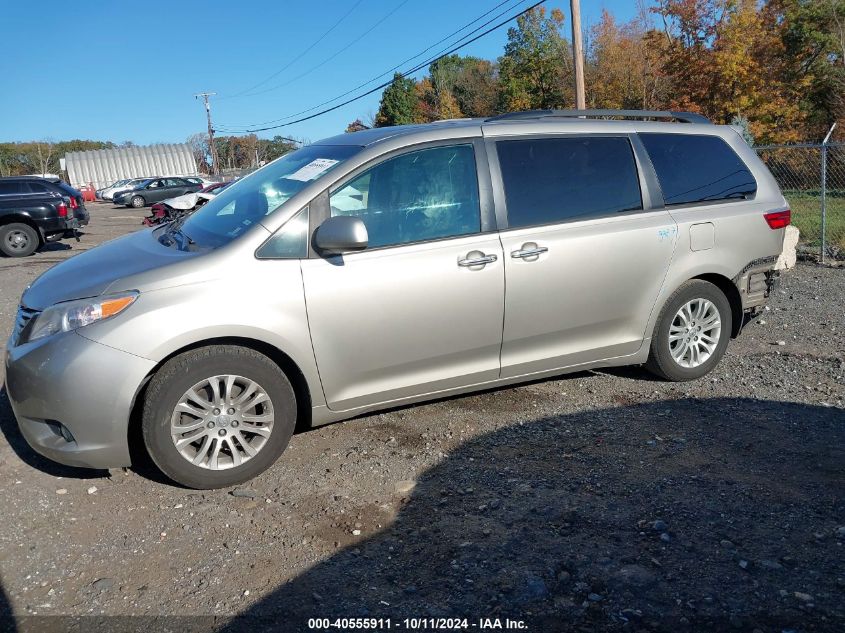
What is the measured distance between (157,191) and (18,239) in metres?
26.8

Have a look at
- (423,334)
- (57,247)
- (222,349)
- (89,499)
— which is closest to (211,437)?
(222,349)

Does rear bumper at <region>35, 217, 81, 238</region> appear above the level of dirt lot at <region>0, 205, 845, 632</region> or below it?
above

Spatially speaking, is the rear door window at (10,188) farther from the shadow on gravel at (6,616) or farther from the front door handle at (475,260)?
the shadow on gravel at (6,616)

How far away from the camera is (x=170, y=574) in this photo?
3143 millimetres

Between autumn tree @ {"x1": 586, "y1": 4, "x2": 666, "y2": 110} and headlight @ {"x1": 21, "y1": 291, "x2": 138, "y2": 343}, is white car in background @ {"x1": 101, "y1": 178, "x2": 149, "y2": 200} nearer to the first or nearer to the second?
autumn tree @ {"x1": 586, "y1": 4, "x2": 666, "y2": 110}

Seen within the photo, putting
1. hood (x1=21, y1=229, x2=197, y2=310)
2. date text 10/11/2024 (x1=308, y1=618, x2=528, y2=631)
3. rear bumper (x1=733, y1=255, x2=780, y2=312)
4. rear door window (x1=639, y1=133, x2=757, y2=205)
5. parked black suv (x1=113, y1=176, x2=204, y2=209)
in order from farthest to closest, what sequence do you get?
parked black suv (x1=113, y1=176, x2=204, y2=209) → rear bumper (x1=733, y1=255, x2=780, y2=312) → rear door window (x1=639, y1=133, x2=757, y2=205) → hood (x1=21, y1=229, x2=197, y2=310) → date text 10/11/2024 (x1=308, y1=618, x2=528, y2=631)

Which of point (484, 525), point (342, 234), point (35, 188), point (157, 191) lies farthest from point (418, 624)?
point (157, 191)

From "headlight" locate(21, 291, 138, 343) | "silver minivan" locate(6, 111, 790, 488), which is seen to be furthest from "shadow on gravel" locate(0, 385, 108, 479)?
"headlight" locate(21, 291, 138, 343)

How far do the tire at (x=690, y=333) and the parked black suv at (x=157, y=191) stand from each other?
123 feet

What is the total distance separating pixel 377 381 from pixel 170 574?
155 centimetres

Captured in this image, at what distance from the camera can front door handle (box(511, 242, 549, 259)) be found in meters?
4.44

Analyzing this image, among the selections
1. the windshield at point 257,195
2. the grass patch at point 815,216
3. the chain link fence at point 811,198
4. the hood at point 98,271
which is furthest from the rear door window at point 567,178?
the grass patch at point 815,216

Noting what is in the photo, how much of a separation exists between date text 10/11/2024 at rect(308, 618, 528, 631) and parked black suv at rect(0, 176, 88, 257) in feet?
48.3

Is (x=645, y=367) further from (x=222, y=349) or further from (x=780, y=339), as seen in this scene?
(x=222, y=349)
